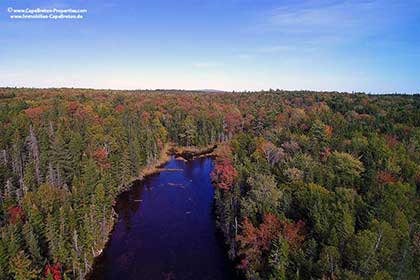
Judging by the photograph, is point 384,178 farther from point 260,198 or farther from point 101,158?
point 101,158

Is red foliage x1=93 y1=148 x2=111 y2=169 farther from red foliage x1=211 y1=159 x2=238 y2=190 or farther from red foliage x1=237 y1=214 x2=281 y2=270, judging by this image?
red foliage x1=237 y1=214 x2=281 y2=270

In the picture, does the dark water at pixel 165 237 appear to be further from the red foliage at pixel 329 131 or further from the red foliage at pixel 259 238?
the red foliage at pixel 329 131

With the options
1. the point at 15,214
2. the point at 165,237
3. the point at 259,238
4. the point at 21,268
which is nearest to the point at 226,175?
the point at 165,237

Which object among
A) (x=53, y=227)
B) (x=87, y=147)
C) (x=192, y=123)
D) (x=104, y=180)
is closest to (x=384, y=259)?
(x=53, y=227)

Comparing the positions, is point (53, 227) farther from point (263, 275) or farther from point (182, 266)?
point (263, 275)

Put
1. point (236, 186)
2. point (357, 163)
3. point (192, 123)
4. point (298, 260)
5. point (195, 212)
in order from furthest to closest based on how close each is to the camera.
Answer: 1. point (192, 123)
2. point (195, 212)
3. point (357, 163)
4. point (236, 186)
5. point (298, 260)

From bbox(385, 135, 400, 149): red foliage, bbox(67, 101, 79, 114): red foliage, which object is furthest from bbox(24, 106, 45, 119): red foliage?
bbox(385, 135, 400, 149): red foliage

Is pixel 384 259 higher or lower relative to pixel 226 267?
higher
